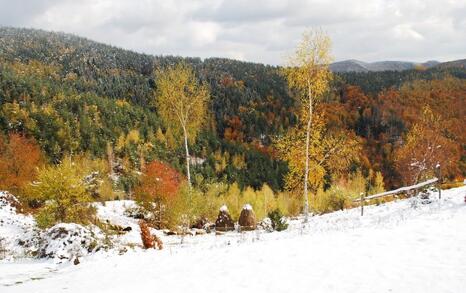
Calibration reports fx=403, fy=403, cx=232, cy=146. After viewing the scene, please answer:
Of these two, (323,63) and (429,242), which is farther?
(323,63)

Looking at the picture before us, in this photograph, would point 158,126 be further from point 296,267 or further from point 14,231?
point 296,267

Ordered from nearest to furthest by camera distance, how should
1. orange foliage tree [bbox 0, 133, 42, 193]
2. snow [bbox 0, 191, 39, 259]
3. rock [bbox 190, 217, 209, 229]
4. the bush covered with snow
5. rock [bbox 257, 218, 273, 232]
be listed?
the bush covered with snow, snow [bbox 0, 191, 39, 259], rock [bbox 257, 218, 273, 232], rock [bbox 190, 217, 209, 229], orange foliage tree [bbox 0, 133, 42, 193]

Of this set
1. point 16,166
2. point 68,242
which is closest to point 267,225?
point 68,242

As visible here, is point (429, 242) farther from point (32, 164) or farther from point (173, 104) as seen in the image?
point (32, 164)

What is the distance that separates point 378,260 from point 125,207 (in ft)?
94.6

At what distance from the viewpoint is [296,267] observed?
11.1 meters

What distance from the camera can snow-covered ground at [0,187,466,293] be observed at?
9711 millimetres

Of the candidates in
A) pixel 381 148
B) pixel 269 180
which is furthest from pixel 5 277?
pixel 381 148

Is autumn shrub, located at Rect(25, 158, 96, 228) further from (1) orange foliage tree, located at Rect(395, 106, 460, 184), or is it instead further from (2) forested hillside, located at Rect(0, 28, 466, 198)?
(2) forested hillside, located at Rect(0, 28, 466, 198)

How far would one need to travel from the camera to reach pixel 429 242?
1258 centimetres

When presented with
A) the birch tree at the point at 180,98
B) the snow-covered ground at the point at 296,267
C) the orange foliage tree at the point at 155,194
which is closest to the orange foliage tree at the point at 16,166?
the orange foliage tree at the point at 155,194

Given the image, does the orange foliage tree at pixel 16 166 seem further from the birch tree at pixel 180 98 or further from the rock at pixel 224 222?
the rock at pixel 224 222

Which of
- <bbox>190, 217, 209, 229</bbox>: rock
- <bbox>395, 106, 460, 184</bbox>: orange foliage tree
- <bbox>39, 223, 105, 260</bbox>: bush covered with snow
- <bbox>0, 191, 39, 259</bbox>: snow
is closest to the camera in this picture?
<bbox>39, 223, 105, 260</bbox>: bush covered with snow

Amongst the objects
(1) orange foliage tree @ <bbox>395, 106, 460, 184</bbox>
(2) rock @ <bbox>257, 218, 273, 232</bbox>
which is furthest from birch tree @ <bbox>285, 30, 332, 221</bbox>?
(1) orange foliage tree @ <bbox>395, 106, 460, 184</bbox>
